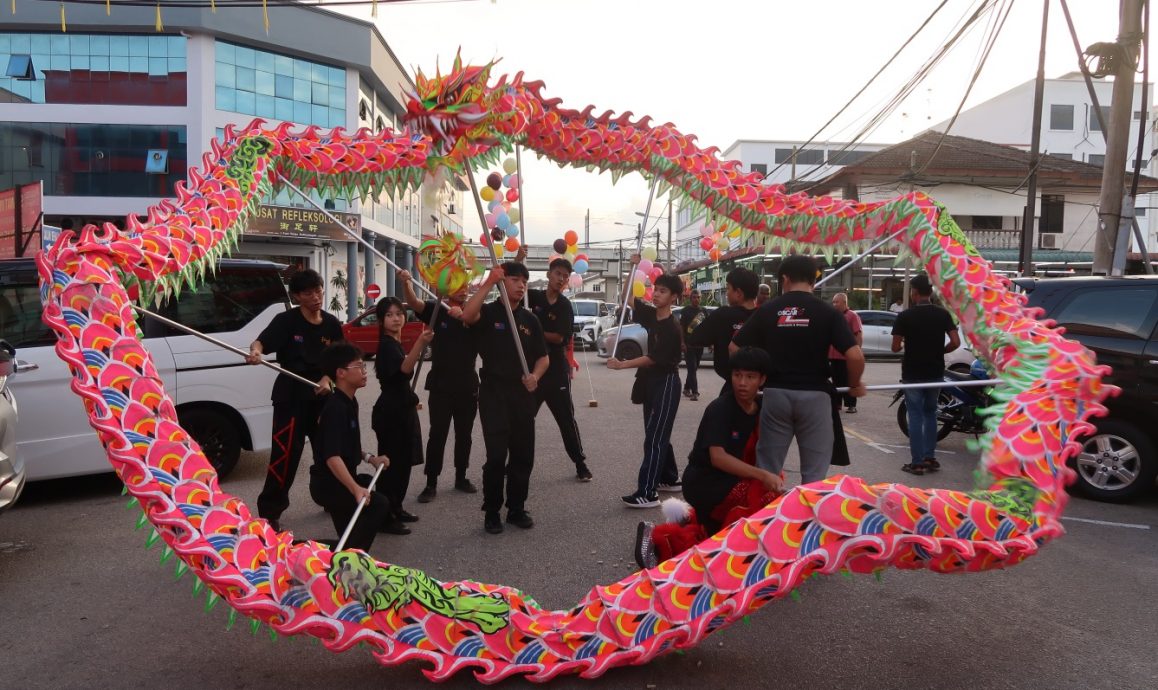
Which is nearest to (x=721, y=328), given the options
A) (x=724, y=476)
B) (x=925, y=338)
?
(x=724, y=476)

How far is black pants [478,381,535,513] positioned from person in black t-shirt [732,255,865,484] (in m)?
1.65

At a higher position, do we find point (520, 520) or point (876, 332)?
point (876, 332)

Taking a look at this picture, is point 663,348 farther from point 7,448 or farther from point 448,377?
point 7,448

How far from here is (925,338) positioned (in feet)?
23.3

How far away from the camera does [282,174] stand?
4.46 metres

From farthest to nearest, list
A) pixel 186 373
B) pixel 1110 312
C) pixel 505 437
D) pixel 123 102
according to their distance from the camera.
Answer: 1. pixel 123 102
2. pixel 1110 312
3. pixel 186 373
4. pixel 505 437

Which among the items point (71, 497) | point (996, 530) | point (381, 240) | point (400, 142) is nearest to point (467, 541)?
point (400, 142)

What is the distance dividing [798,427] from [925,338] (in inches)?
130

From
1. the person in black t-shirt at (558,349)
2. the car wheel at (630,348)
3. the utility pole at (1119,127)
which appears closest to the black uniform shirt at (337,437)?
the person in black t-shirt at (558,349)

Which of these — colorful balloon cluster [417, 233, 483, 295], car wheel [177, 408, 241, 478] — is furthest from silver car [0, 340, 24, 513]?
colorful balloon cluster [417, 233, 483, 295]

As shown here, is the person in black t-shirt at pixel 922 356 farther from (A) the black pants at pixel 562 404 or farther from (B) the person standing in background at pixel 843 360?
(A) the black pants at pixel 562 404

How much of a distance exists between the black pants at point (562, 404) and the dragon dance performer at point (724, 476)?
248 centimetres


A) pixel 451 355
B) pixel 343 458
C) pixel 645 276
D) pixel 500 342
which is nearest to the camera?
pixel 343 458

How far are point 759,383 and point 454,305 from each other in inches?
101
